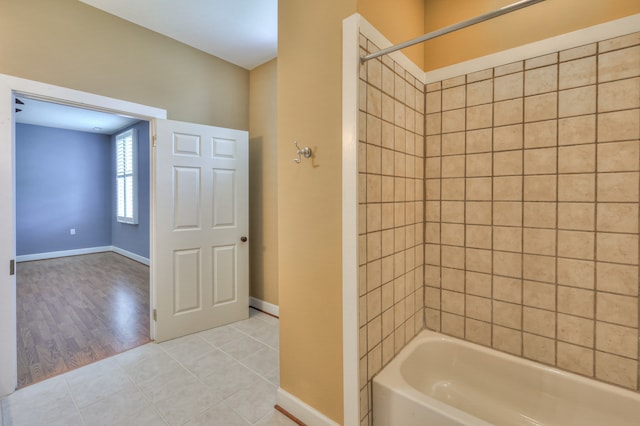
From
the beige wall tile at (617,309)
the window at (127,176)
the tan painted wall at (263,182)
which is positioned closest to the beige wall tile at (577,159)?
the beige wall tile at (617,309)

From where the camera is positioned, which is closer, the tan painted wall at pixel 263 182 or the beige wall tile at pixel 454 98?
the beige wall tile at pixel 454 98

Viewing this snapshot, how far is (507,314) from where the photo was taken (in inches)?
62.8

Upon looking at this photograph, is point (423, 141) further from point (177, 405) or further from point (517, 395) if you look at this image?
point (177, 405)

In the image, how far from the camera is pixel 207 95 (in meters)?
2.85

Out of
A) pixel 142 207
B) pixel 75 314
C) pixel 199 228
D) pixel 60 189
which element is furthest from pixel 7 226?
pixel 60 189

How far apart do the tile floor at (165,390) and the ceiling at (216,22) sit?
2.16 metres

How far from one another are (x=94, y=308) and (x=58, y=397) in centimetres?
173

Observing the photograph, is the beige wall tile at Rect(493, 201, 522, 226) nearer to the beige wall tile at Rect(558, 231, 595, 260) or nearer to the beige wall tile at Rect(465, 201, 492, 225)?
the beige wall tile at Rect(465, 201, 492, 225)

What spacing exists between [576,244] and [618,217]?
20cm

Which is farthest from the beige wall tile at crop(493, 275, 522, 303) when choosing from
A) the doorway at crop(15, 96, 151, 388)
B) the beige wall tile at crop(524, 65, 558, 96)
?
the doorway at crop(15, 96, 151, 388)

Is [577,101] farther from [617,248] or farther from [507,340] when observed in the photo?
[507,340]

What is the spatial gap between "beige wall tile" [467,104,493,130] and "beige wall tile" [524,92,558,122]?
167mm

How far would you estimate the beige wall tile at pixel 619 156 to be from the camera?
126 centimetres

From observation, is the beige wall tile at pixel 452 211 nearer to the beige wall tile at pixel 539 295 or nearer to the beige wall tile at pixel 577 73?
the beige wall tile at pixel 539 295
